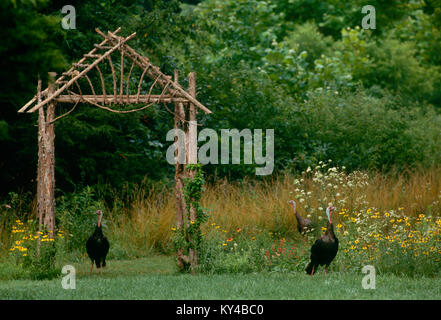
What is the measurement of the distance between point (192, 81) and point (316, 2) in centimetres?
1877

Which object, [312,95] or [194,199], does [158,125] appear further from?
[194,199]

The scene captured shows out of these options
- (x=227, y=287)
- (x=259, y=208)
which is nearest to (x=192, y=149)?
(x=227, y=287)

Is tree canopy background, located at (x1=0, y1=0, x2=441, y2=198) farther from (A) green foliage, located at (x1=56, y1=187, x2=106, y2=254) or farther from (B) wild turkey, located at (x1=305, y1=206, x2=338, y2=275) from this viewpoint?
(B) wild turkey, located at (x1=305, y1=206, x2=338, y2=275)

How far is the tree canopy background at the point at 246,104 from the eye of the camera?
611 inches

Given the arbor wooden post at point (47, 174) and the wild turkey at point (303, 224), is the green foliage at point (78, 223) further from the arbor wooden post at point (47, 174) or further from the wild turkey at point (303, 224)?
the wild turkey at point (303, 224)

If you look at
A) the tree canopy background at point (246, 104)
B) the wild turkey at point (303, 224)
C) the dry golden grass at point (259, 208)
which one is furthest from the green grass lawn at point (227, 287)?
the tree canopy background at point (246, 104)

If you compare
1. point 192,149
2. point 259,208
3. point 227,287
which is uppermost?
point 192,149

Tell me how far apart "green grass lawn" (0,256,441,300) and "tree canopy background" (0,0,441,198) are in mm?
3124

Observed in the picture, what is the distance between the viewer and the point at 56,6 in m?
15.9

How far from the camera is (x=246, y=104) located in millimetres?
18312

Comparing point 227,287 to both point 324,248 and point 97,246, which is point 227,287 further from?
point 97,246

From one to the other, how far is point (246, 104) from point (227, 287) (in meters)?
9.86

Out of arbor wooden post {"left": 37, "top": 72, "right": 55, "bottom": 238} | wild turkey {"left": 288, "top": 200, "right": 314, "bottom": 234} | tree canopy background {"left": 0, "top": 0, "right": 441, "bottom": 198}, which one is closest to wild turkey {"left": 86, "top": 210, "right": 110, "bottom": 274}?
arbor wooden post {"left": 37, "top": 72, "right": 55, "bottom": 238}

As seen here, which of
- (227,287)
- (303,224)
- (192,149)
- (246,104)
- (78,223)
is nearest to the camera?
(227,287)
